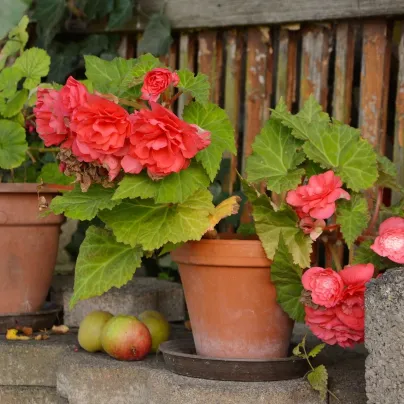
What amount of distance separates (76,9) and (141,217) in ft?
5.94

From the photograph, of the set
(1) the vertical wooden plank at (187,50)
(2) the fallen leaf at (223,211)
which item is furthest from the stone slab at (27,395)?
(1) the vertical wooden plank at (187,50)

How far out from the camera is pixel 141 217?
2.41 metres

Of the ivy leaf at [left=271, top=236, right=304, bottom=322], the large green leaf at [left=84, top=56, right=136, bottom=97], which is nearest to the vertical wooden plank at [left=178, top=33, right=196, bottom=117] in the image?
the large green leaf at [left=84, top=56, right=136, bottom=97]

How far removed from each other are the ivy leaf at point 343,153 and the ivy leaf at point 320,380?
0.49m

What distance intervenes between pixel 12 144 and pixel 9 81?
0.80 ft

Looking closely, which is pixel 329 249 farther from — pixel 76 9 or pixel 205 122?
pixel 76 9

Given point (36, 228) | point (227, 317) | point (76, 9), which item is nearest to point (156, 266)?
point (36, 228)

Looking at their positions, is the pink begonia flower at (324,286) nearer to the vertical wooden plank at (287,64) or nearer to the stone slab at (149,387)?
the stone slab at (149,387)

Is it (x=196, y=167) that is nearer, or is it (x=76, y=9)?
(x=196, y=167)

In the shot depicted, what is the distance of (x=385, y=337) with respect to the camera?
6.66ft

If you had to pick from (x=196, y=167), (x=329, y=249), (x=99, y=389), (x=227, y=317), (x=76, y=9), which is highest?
(x=76, y=9)

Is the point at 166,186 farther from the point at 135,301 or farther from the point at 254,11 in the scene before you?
the point at 254,11

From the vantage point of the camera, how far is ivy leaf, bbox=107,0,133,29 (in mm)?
3752

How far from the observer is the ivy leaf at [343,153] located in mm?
2369
